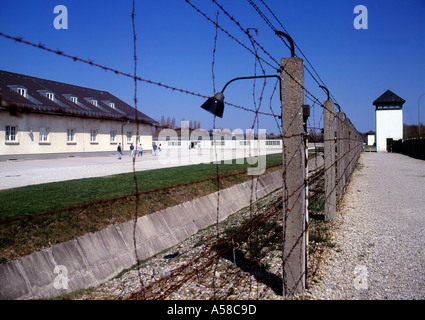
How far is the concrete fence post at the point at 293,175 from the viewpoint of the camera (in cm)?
342

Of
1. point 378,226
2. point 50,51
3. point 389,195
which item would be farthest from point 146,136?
point 50,51

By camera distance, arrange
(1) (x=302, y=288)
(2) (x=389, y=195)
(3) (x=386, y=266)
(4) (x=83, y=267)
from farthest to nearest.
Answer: (2) (x=389, y=195)
(4) (x=83, y=267)
(3) (x=386, y=266)
(1) (x=302, y=288)

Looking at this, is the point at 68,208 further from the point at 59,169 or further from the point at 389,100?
the point at 389,100

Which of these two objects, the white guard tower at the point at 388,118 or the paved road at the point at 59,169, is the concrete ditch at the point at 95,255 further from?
the white guard tower at the point at 388,118

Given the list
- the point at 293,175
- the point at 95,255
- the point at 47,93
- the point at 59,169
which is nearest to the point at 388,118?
the point at 47,93

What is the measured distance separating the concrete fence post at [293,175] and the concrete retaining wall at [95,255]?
323cm

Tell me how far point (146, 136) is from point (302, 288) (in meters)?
41.4

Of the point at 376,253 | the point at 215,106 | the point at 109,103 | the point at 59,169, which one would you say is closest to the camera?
the point at 215,106

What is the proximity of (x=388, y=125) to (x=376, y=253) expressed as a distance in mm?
57452

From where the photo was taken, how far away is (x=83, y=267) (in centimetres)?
526

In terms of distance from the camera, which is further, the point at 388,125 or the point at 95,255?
the point at 388,125

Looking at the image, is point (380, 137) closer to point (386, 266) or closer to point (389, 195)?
point (389, 195)

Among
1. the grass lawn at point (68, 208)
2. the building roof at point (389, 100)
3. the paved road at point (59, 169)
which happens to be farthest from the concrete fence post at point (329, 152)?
the building roof at point (389, 100)

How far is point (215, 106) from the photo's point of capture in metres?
4.02
